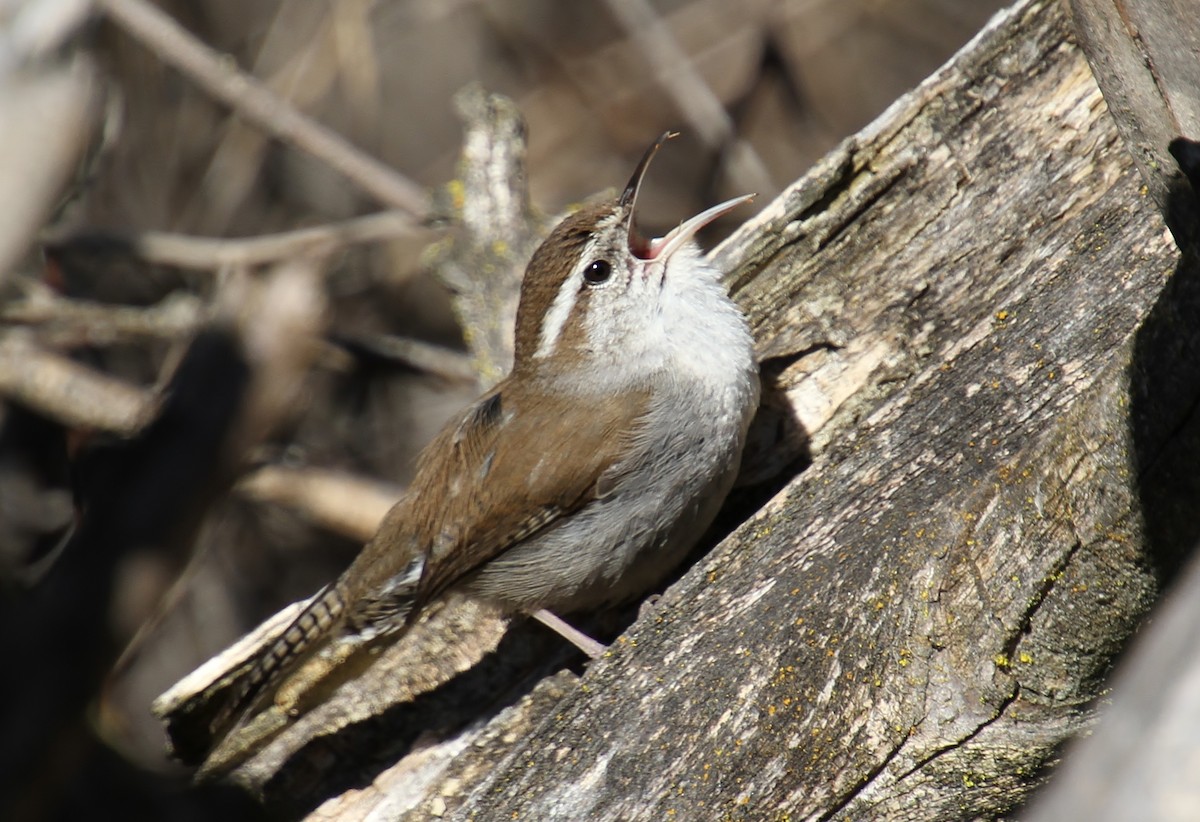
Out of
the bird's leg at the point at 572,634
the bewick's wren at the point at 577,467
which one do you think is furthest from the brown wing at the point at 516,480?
the bird's leg at the point at 572,634

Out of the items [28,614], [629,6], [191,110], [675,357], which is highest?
[191,110]

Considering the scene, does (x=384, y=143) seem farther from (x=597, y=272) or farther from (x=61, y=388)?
(x=597, y=272)

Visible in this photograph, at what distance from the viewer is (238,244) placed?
5.46 meters

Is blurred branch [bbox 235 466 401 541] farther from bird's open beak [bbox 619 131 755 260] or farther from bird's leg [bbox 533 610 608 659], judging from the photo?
bird's open beak [bbox 619 131 755 260]

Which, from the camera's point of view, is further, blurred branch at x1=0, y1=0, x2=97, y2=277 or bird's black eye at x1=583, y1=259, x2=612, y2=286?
bird's black eye at x1=583, y1=259, x2=612, y2=286

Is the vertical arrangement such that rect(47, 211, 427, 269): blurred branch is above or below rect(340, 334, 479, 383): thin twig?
above

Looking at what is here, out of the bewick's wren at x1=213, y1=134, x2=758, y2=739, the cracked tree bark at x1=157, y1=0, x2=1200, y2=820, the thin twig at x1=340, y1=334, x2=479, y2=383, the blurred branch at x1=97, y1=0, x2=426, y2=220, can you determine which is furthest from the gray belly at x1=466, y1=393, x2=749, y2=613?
the blurred branch at x1=97, y1=0, x2=426, y2=220

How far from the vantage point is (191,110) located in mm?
6887

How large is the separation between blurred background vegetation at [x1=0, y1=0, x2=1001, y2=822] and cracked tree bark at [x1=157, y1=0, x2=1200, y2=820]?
2.75 metres

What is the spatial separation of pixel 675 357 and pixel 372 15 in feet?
15.3

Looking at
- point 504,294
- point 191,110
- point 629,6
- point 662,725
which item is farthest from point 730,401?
point 191,110

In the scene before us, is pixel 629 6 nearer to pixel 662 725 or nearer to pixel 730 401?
pixel 730 401

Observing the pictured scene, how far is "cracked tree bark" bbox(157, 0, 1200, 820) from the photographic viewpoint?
2.50 m

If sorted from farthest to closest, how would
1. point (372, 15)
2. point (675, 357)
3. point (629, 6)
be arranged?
point (372, 15) → point (629, 6) → point (675, 357)
